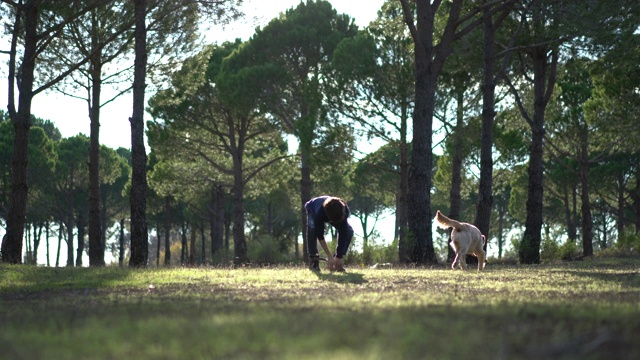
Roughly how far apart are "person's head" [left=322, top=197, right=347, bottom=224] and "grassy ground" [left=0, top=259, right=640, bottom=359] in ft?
12.8

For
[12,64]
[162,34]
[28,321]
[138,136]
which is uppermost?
[162,34]

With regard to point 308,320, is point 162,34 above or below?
above

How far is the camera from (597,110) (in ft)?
106

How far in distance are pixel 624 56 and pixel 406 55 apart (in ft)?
32.2

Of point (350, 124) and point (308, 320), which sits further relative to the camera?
point (350, 124)

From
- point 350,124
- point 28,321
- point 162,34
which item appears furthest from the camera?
point 350,124

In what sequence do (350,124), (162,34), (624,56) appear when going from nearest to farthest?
(624,56) → (162,34) → (350,124)

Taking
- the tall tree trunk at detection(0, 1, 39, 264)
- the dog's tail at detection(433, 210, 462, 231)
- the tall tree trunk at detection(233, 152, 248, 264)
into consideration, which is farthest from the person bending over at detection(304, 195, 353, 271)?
the tall tree trunk at detection(233, 152, 248, 264)

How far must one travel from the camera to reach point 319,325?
13.8 ft

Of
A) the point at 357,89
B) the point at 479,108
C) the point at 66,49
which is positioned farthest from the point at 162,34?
the point at 479,108

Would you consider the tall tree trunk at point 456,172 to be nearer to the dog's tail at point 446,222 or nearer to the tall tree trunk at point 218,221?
the dog's tail at point 446,222

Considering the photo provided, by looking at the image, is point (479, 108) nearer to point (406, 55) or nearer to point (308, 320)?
point (406, 55)

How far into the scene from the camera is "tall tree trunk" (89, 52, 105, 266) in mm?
23000

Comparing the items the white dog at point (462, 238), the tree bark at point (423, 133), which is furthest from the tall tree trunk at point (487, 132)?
the white dog at point (462, 238)
